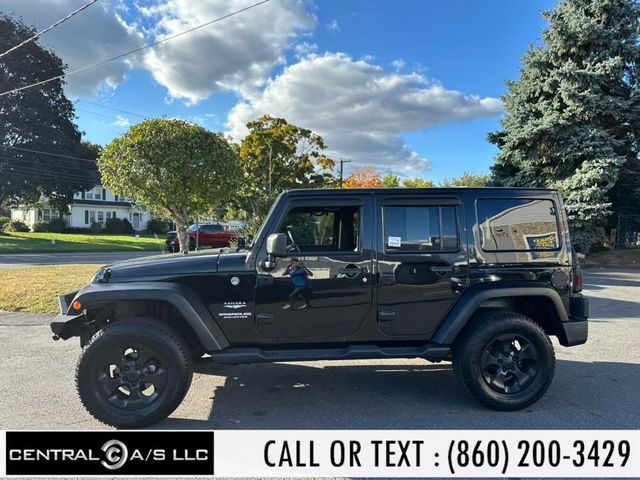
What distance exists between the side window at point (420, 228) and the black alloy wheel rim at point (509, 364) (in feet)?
3.20

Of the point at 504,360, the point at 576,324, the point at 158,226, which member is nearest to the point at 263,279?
the point at 504,360

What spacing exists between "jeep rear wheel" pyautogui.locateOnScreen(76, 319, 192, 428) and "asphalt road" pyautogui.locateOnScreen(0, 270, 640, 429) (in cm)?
19

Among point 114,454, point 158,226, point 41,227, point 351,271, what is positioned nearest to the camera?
point 114,454

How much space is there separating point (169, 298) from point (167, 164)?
7.41 meters

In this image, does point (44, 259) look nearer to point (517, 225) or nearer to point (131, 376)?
point (131, 376)

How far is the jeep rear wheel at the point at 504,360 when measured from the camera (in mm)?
3744

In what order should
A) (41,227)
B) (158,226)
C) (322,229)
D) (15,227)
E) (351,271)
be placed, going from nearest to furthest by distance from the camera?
(351,271), (322,229), (41,227), (15,227), (158,226)

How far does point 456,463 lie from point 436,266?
153 centimetres

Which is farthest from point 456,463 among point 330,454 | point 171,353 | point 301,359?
point 171,353

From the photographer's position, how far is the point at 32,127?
3219cm

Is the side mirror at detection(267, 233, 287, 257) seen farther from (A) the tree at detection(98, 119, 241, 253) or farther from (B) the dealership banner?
(A) the tree at detection(98, 119, 241, 253)

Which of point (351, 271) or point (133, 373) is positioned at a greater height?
point (351, 271)

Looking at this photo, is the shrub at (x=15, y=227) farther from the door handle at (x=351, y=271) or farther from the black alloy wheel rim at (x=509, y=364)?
the black alloy wheel rim at (x=509, y=364)

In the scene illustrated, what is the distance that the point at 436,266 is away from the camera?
3.79 metres
